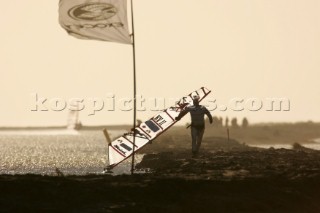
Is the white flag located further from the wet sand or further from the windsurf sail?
the windsurf sail

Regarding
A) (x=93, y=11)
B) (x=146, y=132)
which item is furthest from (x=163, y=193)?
(x=146, y=132)

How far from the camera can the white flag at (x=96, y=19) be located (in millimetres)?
14259

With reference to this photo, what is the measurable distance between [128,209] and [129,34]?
20.2 feet

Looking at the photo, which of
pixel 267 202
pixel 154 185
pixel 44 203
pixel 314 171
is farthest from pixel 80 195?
pixel 314 171

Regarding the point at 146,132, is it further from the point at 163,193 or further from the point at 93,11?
the point at 163,193

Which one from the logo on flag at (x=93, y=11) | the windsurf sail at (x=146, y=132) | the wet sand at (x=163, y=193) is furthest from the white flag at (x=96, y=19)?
the windsurf sail at (x=146, y=132)

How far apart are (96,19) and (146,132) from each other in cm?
928

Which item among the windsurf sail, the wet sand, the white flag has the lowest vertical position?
the wet sand

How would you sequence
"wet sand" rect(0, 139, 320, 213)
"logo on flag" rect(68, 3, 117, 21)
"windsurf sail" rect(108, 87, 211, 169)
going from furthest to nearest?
"windsurf sail" rect(108, 87, 211, 169) → "logo on flag" rect(68, 3, 117, 21) → "wet sand" rect(0, 139, 320, 213)

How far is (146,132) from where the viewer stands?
2273 cm

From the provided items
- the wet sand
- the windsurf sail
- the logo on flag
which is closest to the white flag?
the logo on flag

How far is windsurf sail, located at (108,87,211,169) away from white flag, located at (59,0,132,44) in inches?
262

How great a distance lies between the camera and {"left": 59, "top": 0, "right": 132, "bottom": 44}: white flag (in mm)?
14259

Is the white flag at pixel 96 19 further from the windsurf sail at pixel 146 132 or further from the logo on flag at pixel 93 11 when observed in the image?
the windsurf sail at pixel 146 132
